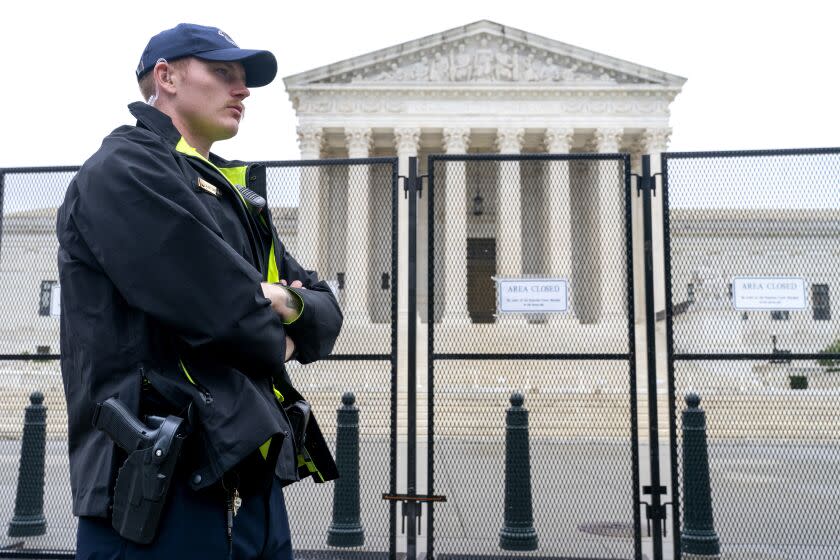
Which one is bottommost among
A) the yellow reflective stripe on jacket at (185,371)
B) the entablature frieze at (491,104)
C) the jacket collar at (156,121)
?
the yellow reflective stripe on jacket at (185,371)

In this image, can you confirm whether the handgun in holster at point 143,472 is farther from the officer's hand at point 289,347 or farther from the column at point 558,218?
the column at point 558,218

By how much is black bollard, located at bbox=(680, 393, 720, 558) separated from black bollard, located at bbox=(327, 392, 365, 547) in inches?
111

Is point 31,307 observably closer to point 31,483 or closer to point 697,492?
point 31,483

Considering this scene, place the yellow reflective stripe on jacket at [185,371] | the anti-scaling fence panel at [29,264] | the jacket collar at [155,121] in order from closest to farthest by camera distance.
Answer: the yellow reflective stripe on jacket at [185,371]
the jacket collar at [155,121]
the anti-scaling fence panel at [29,264]

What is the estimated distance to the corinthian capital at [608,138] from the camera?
43.1 meters

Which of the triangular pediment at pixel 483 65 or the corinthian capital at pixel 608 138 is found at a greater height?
the triangular pediment at pixel 483 65

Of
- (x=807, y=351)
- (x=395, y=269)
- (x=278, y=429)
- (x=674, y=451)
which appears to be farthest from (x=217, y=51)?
(x=807, y=351)

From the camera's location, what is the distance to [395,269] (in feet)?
19.1

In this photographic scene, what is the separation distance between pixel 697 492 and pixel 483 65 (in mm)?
40415

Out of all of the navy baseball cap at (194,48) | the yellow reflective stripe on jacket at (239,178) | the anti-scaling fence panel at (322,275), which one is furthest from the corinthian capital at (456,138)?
the navy baseball cap at (194,48)

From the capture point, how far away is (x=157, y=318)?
6.82 feet

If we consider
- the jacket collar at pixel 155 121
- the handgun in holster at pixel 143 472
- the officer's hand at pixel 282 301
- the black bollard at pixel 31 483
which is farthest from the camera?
the black bollard at pixel 31 483

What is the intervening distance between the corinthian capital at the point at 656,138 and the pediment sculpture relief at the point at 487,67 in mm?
3210

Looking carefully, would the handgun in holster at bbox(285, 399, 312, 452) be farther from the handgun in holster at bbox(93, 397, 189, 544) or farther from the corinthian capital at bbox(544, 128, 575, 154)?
the corinthian capital at bbox(544, 128, 575, 154)
